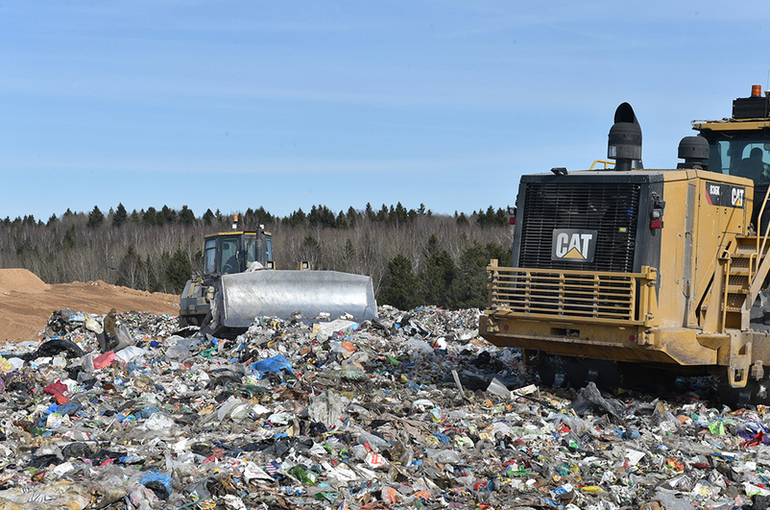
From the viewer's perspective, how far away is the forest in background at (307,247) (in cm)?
4131

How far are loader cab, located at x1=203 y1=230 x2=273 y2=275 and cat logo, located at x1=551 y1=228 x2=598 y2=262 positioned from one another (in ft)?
31.6

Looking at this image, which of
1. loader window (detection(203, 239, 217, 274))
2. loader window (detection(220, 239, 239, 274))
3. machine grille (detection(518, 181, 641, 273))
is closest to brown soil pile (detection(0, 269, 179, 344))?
loader window (detection(203, 239, 217, 274))

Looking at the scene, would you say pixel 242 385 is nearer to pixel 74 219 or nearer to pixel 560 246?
pixel 560 246

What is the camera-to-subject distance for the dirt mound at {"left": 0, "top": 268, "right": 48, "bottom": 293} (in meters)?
34.1

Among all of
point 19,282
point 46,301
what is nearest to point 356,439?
point 46,301

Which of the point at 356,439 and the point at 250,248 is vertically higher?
the point at 250,248

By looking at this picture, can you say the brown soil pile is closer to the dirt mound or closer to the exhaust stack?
the dirt mound

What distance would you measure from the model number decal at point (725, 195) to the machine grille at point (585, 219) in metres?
0.88

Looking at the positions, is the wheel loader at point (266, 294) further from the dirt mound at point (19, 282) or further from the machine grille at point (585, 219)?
the dirt mound at point (19, 282)

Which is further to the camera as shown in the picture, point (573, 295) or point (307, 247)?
point (307, 247)

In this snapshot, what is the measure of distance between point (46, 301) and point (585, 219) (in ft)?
85.8

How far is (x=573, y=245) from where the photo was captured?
7762 mm

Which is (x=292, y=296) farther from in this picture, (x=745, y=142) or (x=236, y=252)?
(x=745, y=142)

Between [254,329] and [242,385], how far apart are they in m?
3.84
